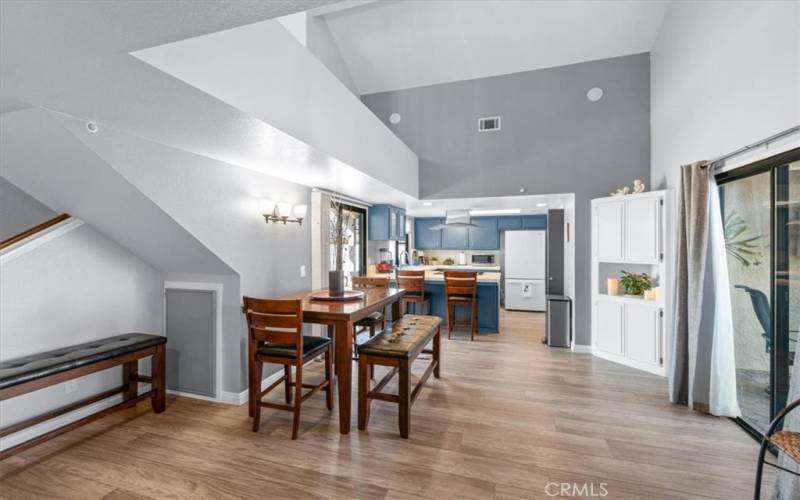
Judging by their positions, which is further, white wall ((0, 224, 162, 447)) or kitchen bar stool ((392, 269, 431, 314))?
kitchen bar stool ((392, 269, 431, 314))

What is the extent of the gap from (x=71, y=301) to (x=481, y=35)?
16.8 ft

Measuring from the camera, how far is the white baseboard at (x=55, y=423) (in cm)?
224

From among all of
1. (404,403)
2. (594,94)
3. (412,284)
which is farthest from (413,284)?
(594,94)

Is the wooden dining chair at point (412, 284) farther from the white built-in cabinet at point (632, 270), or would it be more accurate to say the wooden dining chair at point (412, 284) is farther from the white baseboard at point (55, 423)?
the white baseboard at point (55, 423)

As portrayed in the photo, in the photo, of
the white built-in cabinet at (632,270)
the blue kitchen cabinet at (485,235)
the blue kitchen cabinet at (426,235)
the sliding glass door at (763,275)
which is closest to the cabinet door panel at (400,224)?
the blue kitchen cabinet at (426,235)

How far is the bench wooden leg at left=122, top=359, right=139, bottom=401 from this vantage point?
9.34 feet

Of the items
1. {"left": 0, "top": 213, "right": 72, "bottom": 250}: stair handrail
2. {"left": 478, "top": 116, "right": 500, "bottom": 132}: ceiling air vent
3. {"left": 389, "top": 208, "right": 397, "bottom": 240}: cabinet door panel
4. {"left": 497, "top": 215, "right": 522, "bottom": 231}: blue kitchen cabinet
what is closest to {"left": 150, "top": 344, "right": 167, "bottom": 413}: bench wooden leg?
{"left": 0, "top": 213, "right": 72, "bottom": 250}: stair handrail

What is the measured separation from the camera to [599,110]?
14.8 feet

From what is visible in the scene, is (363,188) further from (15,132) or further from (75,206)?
(15,132)

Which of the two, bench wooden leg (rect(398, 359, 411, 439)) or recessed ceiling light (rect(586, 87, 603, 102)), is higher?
recessed ceiling light (rect(586, 87, 603, 102))

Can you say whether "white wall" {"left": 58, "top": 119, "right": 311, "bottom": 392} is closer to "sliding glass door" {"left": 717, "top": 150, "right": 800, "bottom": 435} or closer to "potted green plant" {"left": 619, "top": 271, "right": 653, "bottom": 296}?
"potted green plant" {"left": 619, "top": 271, "right": 653, "bottom": 296}

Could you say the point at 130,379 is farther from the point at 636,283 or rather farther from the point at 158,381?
the point at 636,283

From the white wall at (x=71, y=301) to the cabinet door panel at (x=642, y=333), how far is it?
4867 millimetres

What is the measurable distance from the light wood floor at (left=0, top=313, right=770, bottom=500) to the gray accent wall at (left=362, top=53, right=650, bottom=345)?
6.77 ft
